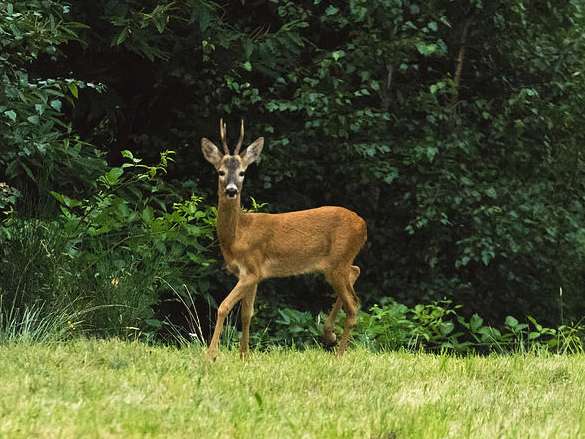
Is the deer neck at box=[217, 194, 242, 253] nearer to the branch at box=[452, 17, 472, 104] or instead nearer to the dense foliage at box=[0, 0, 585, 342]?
the dense foliage at box=[0, 0, 585, 342]

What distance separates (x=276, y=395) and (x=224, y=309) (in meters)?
2.00

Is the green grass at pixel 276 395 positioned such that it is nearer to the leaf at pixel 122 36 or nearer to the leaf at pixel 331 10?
the leaf at pixel 122 36

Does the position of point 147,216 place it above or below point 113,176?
below

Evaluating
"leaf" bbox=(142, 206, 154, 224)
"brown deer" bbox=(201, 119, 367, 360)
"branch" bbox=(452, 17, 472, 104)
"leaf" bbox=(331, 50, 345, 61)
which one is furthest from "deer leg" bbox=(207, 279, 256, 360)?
"branch" bbox=(452, 17, 472, 104)

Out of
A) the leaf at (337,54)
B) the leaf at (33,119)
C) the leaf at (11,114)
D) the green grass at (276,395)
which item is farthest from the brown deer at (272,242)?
the leaf at (337,54)

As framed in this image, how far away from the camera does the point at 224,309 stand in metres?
7.94

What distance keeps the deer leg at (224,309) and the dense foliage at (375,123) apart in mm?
1716

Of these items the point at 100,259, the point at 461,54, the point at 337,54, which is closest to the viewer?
the point at 100,259

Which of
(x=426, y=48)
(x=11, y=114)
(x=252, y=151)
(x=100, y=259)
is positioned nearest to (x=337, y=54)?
(x=426, y=48)

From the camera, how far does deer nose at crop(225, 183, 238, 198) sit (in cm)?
796

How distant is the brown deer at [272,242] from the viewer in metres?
8.15

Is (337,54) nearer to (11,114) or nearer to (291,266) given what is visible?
(291,266)

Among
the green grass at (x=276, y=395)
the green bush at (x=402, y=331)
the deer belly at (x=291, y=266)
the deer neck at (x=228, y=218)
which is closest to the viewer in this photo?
the green grass at (x=276, y=395)

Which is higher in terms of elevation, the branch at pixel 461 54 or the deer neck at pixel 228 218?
the branch at pixel 461 54
